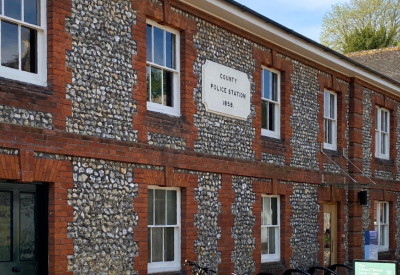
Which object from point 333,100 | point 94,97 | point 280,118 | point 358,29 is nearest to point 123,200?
point 94,97

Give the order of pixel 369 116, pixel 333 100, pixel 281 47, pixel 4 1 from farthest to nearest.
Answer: pixel 369 116 → pixel 333 100 → pixel 281 47 → pixel 4 1

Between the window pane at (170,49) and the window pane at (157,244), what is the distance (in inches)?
129

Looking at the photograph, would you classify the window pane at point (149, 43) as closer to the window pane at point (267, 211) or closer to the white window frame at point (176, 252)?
the white window frame at point (176, 252)

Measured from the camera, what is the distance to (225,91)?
13.6m

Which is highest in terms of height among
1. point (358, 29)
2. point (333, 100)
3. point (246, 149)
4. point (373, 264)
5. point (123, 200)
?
point (358, 29)

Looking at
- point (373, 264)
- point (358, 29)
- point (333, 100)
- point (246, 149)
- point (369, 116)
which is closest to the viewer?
point (373, 264)

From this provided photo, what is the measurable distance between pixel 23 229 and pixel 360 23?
139ft

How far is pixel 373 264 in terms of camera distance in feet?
33.2

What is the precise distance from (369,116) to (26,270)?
46.6 ft

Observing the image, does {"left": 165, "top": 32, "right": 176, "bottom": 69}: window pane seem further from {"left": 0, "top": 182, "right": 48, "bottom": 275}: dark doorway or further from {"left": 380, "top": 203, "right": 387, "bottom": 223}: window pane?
{"left": 380, "top": 203, "right": 387, "bottom": 223}: window pane

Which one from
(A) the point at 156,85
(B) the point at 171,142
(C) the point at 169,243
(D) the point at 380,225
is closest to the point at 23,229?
(C) the point at 169,243

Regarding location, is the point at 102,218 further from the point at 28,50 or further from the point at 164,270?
the point at 28,50

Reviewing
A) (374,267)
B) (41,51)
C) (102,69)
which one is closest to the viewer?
(41,51)

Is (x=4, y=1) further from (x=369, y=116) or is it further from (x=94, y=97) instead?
(x=369, y=116)
